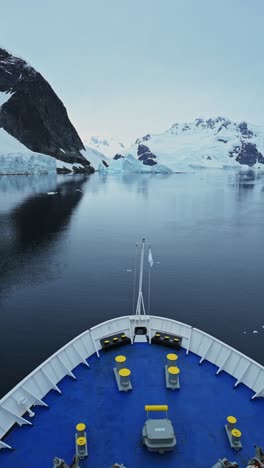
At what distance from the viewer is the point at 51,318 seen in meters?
33.8

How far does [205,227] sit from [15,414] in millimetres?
66551

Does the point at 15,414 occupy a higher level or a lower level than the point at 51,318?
higher

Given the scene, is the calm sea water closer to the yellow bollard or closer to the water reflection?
the water reflection

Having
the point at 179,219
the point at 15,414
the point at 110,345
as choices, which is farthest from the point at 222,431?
the point at 179,219

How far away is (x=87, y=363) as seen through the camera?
19.3m

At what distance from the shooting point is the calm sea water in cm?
3133

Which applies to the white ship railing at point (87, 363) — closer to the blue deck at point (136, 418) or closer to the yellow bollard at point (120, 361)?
the blue deck at point (136, 418)

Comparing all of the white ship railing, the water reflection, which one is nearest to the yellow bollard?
the white ship railing

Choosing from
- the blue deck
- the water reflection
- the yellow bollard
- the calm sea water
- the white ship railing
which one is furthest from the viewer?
the water reflection

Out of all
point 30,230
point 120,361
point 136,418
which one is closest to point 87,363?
point 120,361

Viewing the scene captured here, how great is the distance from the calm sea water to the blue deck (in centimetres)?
925

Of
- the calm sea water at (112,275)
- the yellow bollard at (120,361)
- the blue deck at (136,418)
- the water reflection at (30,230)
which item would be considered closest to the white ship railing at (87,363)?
the blue deck at (136,418)

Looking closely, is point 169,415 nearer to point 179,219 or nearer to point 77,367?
point 77,367

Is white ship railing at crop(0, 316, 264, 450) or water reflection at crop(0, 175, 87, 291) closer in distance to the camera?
white ship railing at crop(0, 316, 264, 450)
